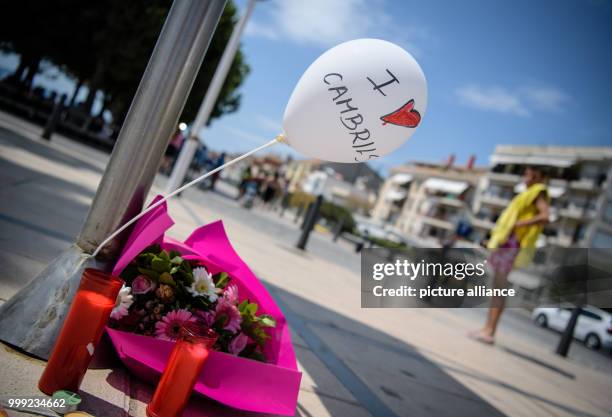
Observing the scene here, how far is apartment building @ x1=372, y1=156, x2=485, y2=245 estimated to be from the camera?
52094mm

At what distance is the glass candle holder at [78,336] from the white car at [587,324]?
824 inches

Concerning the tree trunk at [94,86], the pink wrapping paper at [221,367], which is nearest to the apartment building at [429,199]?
the tree trunk at [94,86]

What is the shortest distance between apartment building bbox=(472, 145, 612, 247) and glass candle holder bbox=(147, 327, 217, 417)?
39.9m

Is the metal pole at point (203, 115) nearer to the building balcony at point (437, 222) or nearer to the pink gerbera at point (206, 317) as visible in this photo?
the pink gerbera at point (206, 317)

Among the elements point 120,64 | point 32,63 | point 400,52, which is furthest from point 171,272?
point 32,63

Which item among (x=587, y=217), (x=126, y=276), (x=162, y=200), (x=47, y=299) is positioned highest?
(x=587, y=217)

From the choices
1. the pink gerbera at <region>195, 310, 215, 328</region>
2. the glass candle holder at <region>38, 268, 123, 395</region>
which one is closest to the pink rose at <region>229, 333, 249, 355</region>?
the pink gerbera at <region>195, 310, 215, 328</region>

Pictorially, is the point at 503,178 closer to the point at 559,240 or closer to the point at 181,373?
the point at 559,240

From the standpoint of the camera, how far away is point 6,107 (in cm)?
1436

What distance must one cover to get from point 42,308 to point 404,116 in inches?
57.9

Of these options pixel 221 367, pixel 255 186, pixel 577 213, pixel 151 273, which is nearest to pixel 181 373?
pixel 221 367

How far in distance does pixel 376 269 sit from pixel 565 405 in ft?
16.1

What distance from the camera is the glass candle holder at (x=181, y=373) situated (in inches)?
49.5

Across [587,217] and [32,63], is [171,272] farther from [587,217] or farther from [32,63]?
[587,217]
